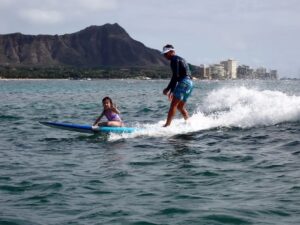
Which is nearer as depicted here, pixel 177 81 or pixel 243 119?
pixel 177 81

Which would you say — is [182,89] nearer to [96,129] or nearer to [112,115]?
[112,115]

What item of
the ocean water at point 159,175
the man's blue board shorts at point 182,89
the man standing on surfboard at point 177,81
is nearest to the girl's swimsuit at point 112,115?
the ocean water at point 159,175

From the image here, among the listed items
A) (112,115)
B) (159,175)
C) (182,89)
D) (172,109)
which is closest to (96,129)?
(112,115)

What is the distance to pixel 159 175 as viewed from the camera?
8.47 m

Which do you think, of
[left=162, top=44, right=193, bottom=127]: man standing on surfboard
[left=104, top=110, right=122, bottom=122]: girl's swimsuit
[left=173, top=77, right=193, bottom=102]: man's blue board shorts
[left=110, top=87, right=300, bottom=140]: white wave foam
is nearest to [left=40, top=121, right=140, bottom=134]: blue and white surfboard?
[left=110, top=87, right=300, bottom=140]: white wave foam

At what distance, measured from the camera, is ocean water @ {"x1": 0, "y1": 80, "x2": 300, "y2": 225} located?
20.4 ft

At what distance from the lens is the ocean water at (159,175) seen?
6.23 m

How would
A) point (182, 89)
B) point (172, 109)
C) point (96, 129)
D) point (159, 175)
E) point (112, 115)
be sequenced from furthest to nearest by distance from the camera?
point (112, 115) → point (182, 89) → point (172, 109) → point (96, 129) → point (159, 175)

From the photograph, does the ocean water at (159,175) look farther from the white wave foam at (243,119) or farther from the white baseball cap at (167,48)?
the white baseball cap at (167,48)

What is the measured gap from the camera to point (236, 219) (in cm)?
588

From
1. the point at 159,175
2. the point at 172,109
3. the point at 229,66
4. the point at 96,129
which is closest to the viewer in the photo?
the point at 159,175

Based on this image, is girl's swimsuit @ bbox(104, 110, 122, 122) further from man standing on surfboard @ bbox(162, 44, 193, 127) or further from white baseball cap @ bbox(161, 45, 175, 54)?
white baseball cap @ bbox(161, 45, 175, 54)

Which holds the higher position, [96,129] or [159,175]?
[96,129]

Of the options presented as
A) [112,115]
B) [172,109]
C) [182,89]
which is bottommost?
[112,115]
